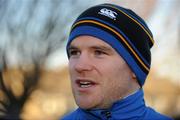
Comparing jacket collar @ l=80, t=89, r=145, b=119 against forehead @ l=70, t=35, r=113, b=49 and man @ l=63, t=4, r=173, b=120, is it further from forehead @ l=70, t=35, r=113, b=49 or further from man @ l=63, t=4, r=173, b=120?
forehead @ l=70, t=35, r=113, b=49

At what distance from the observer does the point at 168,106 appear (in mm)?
6500

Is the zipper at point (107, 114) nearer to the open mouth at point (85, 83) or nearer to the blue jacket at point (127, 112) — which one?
the blue jacket at point (127, 112)

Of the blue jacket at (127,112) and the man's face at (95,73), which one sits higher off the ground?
the man's face at (95,73)

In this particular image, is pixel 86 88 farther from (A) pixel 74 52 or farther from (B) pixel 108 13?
(B) pixel 108 13

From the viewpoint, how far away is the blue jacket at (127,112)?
67.0 inches

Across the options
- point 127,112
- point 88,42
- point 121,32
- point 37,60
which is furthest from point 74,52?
point 37,60

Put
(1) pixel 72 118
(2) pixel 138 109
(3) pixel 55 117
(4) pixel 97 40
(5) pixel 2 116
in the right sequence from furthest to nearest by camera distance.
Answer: (5) pixel 2 116, (3) pixel 55 117, (1) pixel 72 118, (2) pixel 138 109, (4) pixel 97 40

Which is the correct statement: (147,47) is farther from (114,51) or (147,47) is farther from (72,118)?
(72,118)

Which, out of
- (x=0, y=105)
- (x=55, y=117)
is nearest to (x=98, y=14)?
(x=55, y=117)

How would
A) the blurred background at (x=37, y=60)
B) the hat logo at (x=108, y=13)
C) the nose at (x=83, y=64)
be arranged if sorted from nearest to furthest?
the nose at (x=83, y=64) → the hat logo at (x=108, y=13) → the blurred background at (x=37, y=60)

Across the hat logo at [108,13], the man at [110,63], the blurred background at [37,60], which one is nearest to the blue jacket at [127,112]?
the man at [110,63]

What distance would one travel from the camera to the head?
1643mm

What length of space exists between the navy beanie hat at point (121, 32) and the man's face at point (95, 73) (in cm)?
3

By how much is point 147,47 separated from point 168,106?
4818 mm
